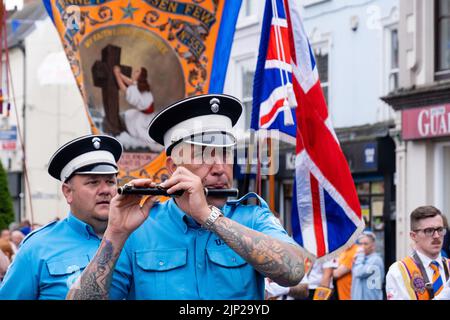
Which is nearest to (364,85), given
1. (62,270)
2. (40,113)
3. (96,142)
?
(96,142)

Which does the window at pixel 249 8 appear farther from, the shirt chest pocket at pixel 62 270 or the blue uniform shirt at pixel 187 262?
the blue uniform shirt at pixel 187 262

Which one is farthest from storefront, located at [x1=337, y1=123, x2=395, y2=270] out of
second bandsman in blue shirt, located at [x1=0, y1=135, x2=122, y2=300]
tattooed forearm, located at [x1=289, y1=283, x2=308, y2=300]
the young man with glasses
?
second bandsman in blue shirt, located at [x1=0, y1=135, x2=122, y2=300]

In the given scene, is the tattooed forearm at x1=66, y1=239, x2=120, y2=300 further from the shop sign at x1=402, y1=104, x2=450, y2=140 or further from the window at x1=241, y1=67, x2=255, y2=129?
the window at x1=241, y1=67, x2=255, y2=129

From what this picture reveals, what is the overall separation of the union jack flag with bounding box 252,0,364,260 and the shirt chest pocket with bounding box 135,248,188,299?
3333 mm

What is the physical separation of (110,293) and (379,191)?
16219 millimetres

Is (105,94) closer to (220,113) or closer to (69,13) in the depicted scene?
(69,13)

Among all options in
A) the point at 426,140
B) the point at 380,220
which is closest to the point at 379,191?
the point at 380,220

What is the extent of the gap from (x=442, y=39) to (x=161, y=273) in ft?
48.0

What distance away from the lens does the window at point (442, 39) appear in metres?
17.5

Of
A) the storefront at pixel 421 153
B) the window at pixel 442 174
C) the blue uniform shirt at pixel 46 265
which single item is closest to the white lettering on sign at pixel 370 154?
the storefront at pixel 421 153

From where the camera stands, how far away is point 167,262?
12.3 feet

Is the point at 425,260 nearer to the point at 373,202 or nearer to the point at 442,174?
the point at 442,174

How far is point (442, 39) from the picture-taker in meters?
17.6
